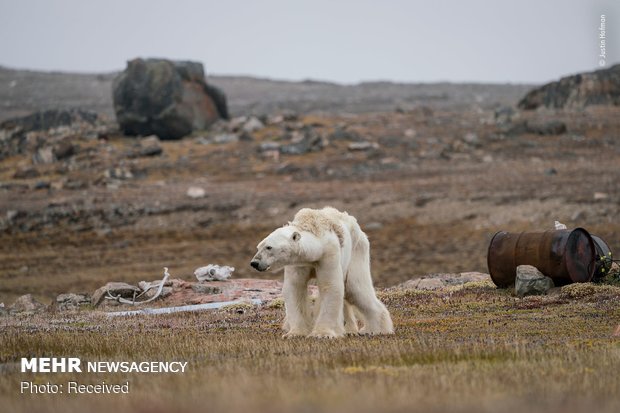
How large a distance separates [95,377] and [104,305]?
1430cm

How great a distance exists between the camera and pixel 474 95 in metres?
138

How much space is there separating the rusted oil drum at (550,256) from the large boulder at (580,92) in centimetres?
6764

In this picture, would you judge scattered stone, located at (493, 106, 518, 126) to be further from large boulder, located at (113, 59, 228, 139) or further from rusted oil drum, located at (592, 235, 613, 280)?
rusted oil drum, located at (592, 235, 613, 280)

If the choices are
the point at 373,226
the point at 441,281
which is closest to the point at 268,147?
the point at 373,226

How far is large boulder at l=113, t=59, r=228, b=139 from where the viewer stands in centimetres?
7575

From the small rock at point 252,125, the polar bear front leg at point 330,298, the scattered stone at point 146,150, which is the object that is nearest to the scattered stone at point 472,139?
the small rock at point 252,125

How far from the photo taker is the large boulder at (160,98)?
249 ft

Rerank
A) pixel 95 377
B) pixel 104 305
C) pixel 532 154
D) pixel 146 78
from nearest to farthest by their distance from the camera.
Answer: pixel 95 377, pixel 104 305, pixel 532 154, pixel 146 78

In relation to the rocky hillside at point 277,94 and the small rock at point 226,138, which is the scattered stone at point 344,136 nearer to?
the small rock at point 226,138

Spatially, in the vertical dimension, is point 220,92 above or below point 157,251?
above

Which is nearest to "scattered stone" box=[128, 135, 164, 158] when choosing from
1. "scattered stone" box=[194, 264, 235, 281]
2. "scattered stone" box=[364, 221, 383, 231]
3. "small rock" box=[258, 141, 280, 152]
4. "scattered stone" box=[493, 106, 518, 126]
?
"small rock" box=[258, 141, 280, 152]

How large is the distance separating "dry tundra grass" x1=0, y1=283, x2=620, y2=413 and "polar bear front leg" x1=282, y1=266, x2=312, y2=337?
41 cm

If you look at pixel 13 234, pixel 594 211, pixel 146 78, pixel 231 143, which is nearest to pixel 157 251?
pixel 13 234

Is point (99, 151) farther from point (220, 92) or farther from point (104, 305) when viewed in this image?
point (104, 305)
